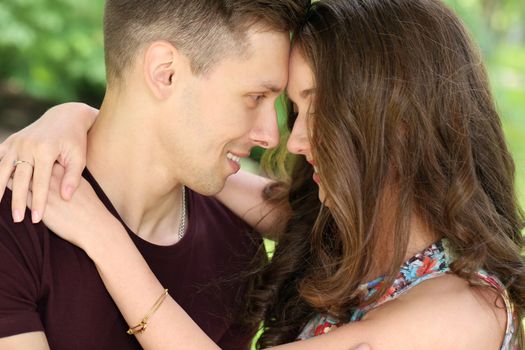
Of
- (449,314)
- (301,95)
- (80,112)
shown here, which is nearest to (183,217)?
(80,112)

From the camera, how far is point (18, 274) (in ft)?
6.32

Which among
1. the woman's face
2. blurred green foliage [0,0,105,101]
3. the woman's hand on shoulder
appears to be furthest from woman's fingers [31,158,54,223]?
blurred green foliage [0,0,105,101]

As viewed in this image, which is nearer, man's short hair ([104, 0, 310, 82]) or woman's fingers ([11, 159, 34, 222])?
woman's fingers ([11, 159, 34, 222])

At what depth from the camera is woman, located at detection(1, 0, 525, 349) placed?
6.64 ft

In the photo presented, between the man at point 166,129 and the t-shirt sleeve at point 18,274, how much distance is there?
23 mm

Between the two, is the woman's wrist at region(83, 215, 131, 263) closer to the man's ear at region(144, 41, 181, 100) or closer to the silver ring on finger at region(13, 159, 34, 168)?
the silver ring on finger at region(13, 159, 34, 168)

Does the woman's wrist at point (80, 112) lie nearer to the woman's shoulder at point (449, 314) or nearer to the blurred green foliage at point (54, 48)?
the woman's shoulder at point (449, 314)

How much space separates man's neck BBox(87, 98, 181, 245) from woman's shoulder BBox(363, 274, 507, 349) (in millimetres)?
693

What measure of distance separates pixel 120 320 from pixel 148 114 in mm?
561

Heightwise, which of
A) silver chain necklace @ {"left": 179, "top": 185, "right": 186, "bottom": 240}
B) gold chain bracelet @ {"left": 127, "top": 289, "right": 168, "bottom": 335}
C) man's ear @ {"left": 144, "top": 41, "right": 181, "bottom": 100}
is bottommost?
gold chain bracelet @ {"left": 127, "top": 289, "right": 168, "bottom": 335}

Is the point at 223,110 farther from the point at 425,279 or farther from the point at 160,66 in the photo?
the point at 425,279

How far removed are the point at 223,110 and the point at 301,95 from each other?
0.22 meters

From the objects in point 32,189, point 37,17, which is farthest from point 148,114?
point 37,17

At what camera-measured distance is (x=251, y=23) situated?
2.21m
